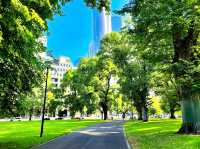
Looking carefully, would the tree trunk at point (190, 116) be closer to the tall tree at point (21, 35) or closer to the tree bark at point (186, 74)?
the tree bark at point (186, 74)

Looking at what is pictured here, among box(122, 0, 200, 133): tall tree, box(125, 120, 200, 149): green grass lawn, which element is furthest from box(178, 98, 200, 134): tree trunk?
box(125, 120, 200, 149): green grass lawn

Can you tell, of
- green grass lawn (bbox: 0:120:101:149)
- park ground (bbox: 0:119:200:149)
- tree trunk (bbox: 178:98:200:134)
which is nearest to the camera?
park ground (bbox: 0:119:200:149)

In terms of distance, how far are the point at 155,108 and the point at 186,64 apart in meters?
103

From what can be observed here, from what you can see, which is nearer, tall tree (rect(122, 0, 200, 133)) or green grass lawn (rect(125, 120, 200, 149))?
green grass lawn (rect(125, 120, 200, 149))

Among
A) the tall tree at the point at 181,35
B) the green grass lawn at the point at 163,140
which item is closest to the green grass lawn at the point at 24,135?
the green grass lawn at the point at 163,140

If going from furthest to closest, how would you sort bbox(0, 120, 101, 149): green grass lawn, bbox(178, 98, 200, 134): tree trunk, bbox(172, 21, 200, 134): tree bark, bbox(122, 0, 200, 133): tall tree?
1. bbox(178, 98, 200, 134): tree trunk
2. bbox(172, 21, 200, 134): tree bark
3. bbox(122, 0, 200, 133): tall tree
4. bbox(0, 120, 101, 149): green grass lawn

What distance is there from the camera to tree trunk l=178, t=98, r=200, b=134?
97.4ft

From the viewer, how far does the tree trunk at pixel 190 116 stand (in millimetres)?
29694

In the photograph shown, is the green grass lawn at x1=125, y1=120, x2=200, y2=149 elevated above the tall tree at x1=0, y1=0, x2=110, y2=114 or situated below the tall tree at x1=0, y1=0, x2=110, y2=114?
below

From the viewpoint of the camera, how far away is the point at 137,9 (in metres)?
26.1

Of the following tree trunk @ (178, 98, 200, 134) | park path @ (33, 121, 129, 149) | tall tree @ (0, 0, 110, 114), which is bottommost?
park path @ (33, 121, 129, 149)

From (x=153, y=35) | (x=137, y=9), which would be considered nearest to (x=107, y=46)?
(x=153, y=35)

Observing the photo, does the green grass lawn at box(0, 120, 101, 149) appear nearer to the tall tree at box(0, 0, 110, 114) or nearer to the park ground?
the park ground

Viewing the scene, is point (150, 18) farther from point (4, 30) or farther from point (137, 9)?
point (4, 30)
